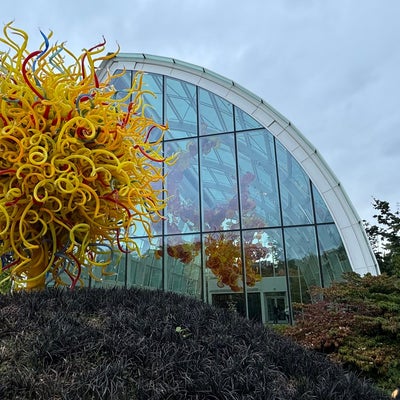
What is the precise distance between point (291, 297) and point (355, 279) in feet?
10.6

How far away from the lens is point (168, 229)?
13523 mm

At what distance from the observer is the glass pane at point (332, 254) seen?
39.2 feet

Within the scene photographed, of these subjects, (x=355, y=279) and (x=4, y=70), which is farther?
(x=355, y=279)

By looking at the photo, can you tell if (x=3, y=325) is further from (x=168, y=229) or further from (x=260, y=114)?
(x=260, y=114)

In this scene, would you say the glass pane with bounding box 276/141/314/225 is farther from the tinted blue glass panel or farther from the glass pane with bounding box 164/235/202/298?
the glass pane with bounding box 164/235/202/298

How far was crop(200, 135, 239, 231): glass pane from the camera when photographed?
1317 centimetres

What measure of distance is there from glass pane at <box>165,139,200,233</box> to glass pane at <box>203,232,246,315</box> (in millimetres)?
848

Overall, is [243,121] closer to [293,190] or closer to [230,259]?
[293,190]

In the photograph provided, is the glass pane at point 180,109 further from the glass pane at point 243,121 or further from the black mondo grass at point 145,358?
the black mondo grass at point 145,358

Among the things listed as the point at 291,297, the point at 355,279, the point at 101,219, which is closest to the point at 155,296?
the point at 101,219

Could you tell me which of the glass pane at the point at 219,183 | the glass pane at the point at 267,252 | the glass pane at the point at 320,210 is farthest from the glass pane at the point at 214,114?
the glass pane at the point at 267,252

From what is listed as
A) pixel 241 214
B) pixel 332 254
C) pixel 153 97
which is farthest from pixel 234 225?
pixel 153 97

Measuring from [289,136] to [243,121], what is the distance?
167 cm

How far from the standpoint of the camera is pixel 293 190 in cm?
1291
